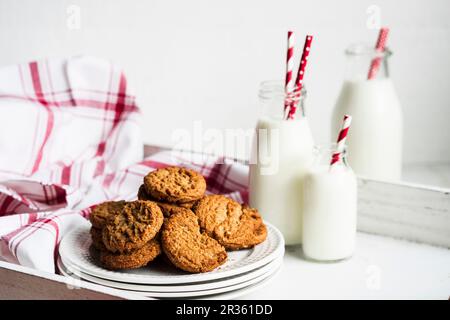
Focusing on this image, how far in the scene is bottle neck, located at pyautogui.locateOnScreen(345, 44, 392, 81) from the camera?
139 centimetres

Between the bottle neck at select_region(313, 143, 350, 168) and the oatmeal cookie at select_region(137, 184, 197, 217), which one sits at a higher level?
A: the bottle neck at select_region(313, 143, 350, 168)

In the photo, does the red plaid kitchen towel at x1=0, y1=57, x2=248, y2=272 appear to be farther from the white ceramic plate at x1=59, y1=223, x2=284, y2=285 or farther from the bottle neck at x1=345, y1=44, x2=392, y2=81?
the bottle neck at x1=345, y1=44, x2=392, y2=81

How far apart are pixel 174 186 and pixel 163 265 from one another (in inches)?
5.0

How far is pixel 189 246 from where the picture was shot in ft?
3.18

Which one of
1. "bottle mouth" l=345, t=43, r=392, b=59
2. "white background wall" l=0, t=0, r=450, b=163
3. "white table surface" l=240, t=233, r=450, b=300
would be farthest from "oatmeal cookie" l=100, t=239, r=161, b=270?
"white background wall" l=0, t=0, r=450, b=163

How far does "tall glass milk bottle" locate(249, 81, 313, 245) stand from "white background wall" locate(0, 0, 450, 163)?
58 cm

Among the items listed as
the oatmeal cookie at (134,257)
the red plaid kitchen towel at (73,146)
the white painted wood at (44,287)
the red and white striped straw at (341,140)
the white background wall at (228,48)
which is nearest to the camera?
the white painted wood at (44,287)

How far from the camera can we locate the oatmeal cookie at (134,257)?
958 millimetres

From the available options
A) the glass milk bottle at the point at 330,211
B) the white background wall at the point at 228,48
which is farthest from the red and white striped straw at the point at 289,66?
the white background wall at the point at 228,48

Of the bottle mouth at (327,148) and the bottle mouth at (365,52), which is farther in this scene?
the bottle mouth at (365,52)

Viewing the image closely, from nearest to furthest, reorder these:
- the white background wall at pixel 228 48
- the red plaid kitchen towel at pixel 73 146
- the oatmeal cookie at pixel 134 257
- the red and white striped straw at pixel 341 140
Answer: the oatmeal cookie at pixel 134 257 → the red and white striped straw at pixel 341 140 → the red plaid kitchen towel at pixel 73 146 → the white background wall at pixel 228 48

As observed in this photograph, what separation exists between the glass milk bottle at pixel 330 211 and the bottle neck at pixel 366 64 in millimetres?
328

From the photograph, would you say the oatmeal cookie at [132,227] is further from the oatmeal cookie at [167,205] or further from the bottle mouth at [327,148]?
the bottle mouth at [327,148]

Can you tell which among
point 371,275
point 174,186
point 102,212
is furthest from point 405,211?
point 102,212
